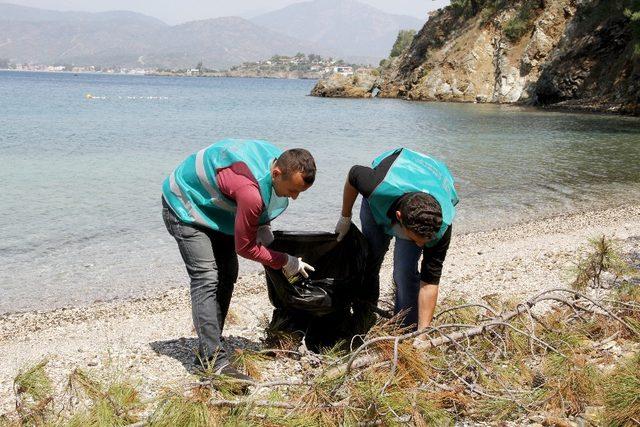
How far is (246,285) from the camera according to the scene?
737 centimetres

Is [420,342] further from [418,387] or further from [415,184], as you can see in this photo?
[415,184]

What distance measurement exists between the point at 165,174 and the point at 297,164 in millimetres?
13283

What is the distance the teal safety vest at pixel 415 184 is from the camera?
364 centimetres

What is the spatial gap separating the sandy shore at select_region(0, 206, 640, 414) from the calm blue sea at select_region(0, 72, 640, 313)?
0.69 meters

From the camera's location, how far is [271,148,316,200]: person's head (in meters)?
3.37

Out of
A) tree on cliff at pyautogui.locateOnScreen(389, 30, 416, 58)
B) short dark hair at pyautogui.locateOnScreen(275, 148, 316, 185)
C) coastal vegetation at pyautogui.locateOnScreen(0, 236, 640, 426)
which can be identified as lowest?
coastal vegetation at pyautogui.locateOnScreen(0, 236, 640, 426)

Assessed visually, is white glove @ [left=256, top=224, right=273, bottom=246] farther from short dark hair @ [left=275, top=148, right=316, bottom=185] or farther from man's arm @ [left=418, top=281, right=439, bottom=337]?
man's arm @ [left=418, top=281, right=439, bottom=337]

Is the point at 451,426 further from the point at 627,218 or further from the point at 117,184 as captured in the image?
the point at 117,184

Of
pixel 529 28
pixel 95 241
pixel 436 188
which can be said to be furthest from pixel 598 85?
pixel 436 188

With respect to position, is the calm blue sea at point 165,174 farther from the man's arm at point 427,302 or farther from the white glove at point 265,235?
Result: the man's arm at point 427,302

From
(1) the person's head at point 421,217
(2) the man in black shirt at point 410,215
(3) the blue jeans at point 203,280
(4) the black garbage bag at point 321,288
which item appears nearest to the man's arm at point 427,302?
(2) the man in black shirt at point 410,215

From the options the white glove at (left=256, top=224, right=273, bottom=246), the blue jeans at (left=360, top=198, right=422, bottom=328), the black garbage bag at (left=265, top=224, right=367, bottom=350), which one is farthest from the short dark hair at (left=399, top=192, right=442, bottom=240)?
the white glove at (left=256, top=224, right=273, bottom=246)

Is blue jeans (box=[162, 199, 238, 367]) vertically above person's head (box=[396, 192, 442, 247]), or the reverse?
person's head (box=[396, 192, 442, 247])

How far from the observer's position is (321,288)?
4.09m
